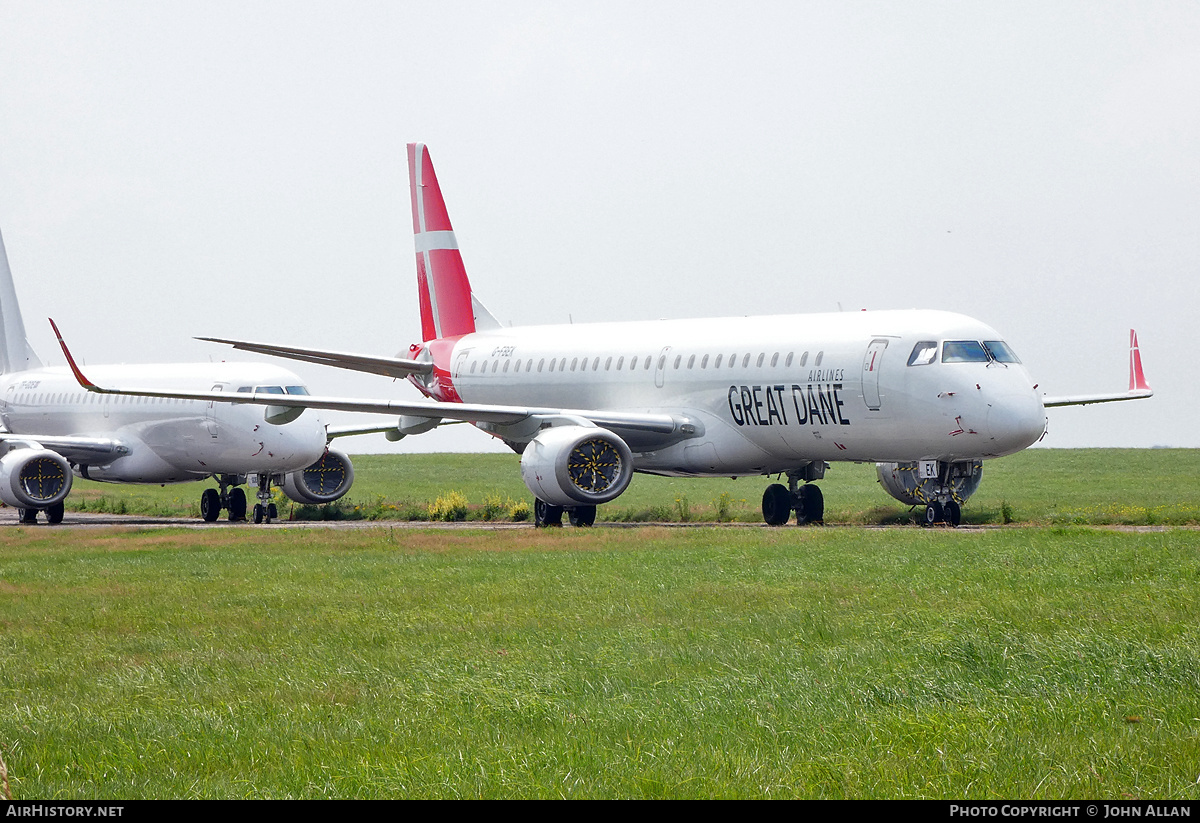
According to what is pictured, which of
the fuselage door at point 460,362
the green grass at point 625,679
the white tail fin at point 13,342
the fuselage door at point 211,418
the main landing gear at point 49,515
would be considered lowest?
the green grass at point 625,679

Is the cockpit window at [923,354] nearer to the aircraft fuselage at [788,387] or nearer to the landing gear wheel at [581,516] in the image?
the aircraft fuselage at [788,387]

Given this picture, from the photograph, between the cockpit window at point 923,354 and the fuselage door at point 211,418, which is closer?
the cockpit window at point 923,354

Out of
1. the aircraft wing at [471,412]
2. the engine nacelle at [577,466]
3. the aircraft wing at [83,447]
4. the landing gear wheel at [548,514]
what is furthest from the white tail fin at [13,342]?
the engine nacelle at [577,466]

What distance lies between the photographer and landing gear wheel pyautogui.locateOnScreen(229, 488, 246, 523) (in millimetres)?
38500

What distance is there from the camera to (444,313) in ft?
125

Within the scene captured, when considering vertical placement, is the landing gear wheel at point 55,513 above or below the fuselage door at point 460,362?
below

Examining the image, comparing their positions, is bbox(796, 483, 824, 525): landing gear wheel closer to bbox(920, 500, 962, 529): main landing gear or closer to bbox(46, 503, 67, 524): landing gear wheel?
bbox(920, 500, 962, 529): main landing gear

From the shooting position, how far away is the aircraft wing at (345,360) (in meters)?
30.6

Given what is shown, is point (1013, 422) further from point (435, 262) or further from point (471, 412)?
point (435, 262)

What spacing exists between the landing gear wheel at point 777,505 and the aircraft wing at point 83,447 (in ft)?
58.4

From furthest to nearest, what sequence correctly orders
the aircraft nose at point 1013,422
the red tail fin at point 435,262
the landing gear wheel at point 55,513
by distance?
the landing gear wheel at point 55,513, the red tail fin at point 435,262, the aircraft nose at point 1013,422
